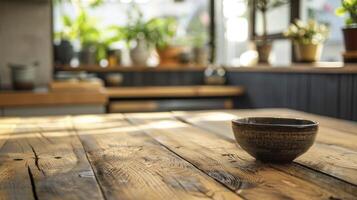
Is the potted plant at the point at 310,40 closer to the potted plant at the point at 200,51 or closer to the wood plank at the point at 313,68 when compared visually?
the wood plank at the point at 313,68

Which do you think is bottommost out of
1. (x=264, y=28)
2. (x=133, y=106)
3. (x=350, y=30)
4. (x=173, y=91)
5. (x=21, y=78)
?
(x=133, y=106)

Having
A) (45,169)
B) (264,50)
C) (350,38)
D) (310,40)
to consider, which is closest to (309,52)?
(310,40)

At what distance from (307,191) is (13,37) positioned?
3564 millimetres

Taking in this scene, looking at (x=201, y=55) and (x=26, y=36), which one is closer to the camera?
(x=26, y=36)

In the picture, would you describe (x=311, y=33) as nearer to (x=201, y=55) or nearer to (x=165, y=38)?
(x=201, y=55)

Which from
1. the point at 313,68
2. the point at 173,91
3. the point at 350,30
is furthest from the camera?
the point at 173,91

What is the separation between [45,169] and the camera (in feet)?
3.38

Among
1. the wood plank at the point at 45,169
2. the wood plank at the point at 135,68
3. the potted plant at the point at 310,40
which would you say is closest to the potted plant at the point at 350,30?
the potted plant at the point at 310,40

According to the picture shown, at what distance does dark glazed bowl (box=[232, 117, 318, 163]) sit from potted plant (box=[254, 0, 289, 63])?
2920mm

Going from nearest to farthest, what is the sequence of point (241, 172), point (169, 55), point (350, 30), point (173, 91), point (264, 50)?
point (241, 172) → point (350, 30) → point (264, 50) → point (173, 91) → point (169, 55)

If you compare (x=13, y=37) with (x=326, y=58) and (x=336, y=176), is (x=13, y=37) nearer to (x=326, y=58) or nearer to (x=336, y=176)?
(x=326, y=58)

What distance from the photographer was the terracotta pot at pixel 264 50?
155 inches

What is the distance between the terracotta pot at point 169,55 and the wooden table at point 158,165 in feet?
9.83

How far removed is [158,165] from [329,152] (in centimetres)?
47
